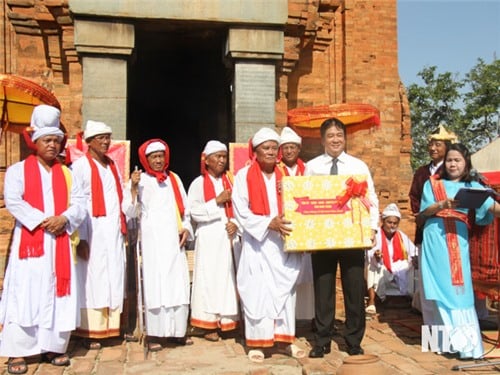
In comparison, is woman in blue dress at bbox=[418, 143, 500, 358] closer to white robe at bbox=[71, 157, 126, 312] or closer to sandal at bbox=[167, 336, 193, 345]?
sandal at bbox=[167, 336, 193, 345]

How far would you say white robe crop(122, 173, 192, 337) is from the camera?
5.16 m

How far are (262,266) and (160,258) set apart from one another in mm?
1000

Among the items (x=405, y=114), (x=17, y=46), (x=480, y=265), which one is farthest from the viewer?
(x=405, y=114)

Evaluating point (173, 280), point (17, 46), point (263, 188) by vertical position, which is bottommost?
point (173, 280)

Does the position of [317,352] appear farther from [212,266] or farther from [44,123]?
[44,123]

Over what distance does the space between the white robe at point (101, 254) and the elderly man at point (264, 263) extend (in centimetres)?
117

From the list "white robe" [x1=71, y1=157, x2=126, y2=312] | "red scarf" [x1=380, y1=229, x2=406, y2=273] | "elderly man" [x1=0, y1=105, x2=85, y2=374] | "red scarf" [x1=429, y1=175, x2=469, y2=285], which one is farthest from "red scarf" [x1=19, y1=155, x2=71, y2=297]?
"red scarf" [x1=380, y1=229, x2=406, y2=273]

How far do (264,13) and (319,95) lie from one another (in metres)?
2.13

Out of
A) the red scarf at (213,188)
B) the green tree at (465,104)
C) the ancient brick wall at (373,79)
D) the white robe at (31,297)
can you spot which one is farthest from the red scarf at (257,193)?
the green tree at (465,104)

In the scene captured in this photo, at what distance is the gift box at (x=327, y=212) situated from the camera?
4.59m

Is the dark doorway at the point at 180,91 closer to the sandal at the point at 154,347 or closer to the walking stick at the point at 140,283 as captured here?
the walking stick at the point at 140,283

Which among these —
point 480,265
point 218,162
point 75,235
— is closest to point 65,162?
point 75,235

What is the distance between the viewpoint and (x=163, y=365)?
15.4 feet

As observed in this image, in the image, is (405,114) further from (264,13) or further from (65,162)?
(65,162)
